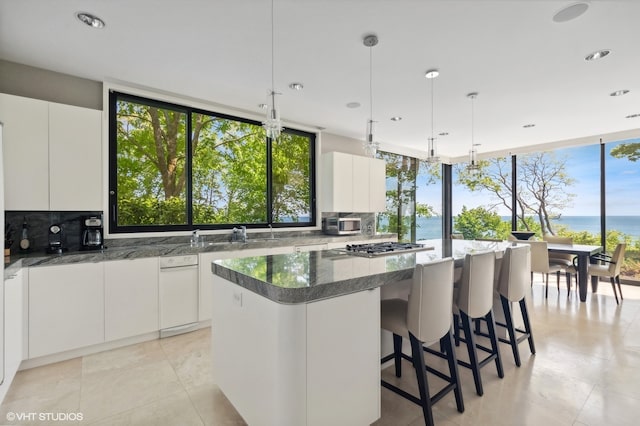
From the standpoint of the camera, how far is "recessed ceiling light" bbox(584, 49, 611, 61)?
266 cm

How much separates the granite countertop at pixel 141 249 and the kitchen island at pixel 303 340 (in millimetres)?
1516

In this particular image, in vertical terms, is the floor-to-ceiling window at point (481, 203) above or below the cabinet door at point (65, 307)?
above

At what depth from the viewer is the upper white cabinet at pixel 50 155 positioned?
2561 mm

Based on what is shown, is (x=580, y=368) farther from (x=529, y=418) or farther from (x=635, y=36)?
(x=635, y=36)

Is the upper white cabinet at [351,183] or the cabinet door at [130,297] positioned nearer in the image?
the cabinet door at [130,297]

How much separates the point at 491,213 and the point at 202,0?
7.97 metres

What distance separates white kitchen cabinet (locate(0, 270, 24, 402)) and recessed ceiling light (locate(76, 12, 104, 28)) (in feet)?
6.16

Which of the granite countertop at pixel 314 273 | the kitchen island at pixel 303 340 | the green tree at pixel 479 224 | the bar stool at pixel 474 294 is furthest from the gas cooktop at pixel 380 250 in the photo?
the green tree at pixel 479 224

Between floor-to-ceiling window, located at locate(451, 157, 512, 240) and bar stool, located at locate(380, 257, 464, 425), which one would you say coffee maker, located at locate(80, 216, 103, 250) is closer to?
bar stool, located at locate(380, 257, 464, 425)

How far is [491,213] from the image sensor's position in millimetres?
7914

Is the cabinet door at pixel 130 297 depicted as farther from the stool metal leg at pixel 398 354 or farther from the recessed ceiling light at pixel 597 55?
the recessed ceiling light at pixel 597 55

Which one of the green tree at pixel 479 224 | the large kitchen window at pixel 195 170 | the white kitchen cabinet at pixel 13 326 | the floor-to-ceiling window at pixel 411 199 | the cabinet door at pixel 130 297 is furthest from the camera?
the green tree at pixel 479 224

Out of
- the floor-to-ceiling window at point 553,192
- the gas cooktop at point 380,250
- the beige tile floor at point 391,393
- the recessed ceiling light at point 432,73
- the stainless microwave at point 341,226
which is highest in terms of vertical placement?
the recessed ceiling light at point 432,73

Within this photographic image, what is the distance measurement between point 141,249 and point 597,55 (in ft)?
15.0
